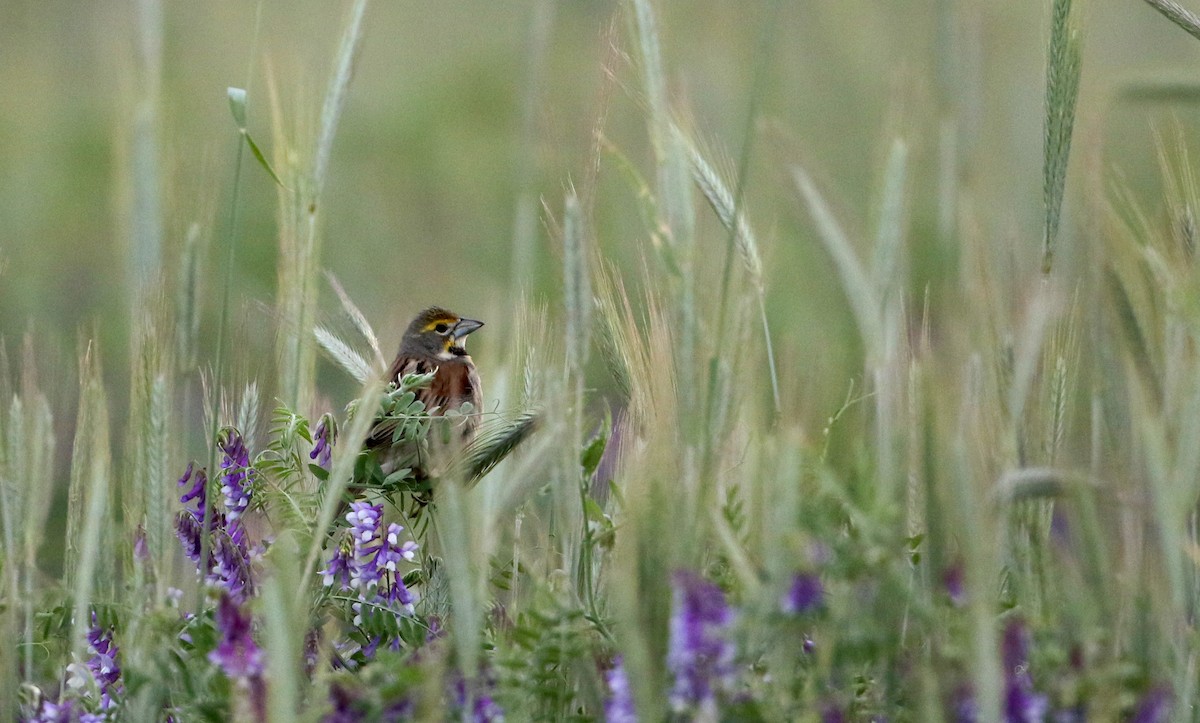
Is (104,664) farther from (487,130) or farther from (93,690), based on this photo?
(487,130)

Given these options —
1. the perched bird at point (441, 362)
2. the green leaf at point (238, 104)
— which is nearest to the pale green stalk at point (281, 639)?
the green leaf at point (238, 104)

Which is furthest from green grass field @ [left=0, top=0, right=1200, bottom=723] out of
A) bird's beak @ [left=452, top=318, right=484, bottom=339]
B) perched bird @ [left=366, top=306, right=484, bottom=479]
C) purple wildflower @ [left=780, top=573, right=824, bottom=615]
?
bird's beak @ [left=452, top=318, right=484, bottom=339]

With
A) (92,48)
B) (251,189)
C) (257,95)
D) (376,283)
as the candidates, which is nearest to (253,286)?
(376,283)

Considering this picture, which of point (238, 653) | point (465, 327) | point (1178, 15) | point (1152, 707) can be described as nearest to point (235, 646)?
point (238, 653)

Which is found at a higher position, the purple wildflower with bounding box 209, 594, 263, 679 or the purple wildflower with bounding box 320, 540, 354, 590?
the purple wildflower with bounding box 320, 540, 354, 590

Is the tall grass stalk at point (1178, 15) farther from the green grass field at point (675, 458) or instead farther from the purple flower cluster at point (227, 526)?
the purple flower cluster at point (227, 526)

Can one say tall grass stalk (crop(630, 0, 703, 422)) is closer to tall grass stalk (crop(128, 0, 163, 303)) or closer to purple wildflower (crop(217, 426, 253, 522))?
tall grass stalk (crop(128, 0, 163, 303))
